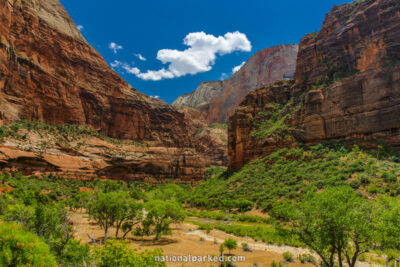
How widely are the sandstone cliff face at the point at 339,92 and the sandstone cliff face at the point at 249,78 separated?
78.1 metres

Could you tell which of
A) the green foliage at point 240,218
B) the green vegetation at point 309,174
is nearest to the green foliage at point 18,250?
the green foliage at point 240,218

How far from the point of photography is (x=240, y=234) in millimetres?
25938

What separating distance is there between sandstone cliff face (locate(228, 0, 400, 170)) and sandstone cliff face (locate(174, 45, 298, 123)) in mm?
78092

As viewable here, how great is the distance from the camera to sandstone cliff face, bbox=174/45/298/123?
5733 inches

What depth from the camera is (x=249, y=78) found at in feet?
524

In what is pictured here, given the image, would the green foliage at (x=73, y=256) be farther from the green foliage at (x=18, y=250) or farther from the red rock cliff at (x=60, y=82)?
the red rock cliff at (x=60, y=82)

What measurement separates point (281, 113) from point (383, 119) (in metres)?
25.1

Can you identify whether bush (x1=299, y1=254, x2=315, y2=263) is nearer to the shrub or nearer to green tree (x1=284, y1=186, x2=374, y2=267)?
green tree (x1=284, y1=186, x2=374, y2=267)

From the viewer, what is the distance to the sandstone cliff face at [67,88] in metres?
53.4

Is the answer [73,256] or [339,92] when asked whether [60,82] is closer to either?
[73,256]

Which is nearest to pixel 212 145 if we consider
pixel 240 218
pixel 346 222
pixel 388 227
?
pixel 240 218

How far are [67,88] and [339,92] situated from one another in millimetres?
72152

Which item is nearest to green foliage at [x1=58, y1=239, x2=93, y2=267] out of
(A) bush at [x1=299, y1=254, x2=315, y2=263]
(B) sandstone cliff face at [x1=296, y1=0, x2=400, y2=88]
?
(A) bush at [x1=299, y1=254, x2=315, y2=263]

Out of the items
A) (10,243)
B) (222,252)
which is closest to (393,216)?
(222,252)
